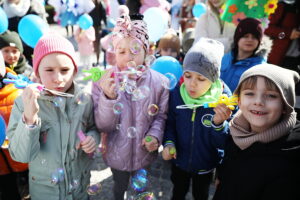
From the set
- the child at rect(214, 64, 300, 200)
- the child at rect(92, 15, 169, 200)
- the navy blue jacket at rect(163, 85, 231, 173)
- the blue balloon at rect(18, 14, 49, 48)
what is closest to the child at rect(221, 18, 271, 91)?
the navy blue jacket at rect(163, 85, 231, 173)

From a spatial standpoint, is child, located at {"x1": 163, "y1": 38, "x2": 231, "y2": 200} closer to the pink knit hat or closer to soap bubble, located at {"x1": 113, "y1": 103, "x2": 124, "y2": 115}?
soap bubble, located at {"x1": 113, "y1": 103, "x2": 124, "y2": 115}

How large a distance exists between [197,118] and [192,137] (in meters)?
0.18

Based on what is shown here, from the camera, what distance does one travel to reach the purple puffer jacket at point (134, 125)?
2035 mm

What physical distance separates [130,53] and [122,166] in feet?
3.18

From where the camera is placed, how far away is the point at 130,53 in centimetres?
190

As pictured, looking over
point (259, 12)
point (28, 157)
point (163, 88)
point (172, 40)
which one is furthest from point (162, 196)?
point (259, 12)

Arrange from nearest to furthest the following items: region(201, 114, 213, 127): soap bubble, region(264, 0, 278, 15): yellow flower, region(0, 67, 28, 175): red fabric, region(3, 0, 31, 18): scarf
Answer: region(201, 114, 213, 127): soap bubble, region(0, 67, 28, 175): red fabric, region(264, 0, 278, 15): yellow flower, region(3, 0, 31, 18): scarf

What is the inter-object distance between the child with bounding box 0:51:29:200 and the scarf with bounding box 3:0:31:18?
6.63 ft

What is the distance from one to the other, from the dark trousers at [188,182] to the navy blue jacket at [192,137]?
0.11m

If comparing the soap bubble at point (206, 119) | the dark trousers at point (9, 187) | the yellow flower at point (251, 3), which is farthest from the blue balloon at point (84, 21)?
the soap bubble at point (206, 119)

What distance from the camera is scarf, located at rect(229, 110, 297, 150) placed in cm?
147

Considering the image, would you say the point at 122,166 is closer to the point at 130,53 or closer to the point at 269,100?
the point at 130,53

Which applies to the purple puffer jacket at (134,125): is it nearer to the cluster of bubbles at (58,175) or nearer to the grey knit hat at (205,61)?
the grey knit hat at (205,61)

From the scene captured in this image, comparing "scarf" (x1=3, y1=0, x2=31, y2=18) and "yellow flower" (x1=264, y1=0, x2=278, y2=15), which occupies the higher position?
"yellow flower" (x1=264, y1=0, x2=278, y2=15)
